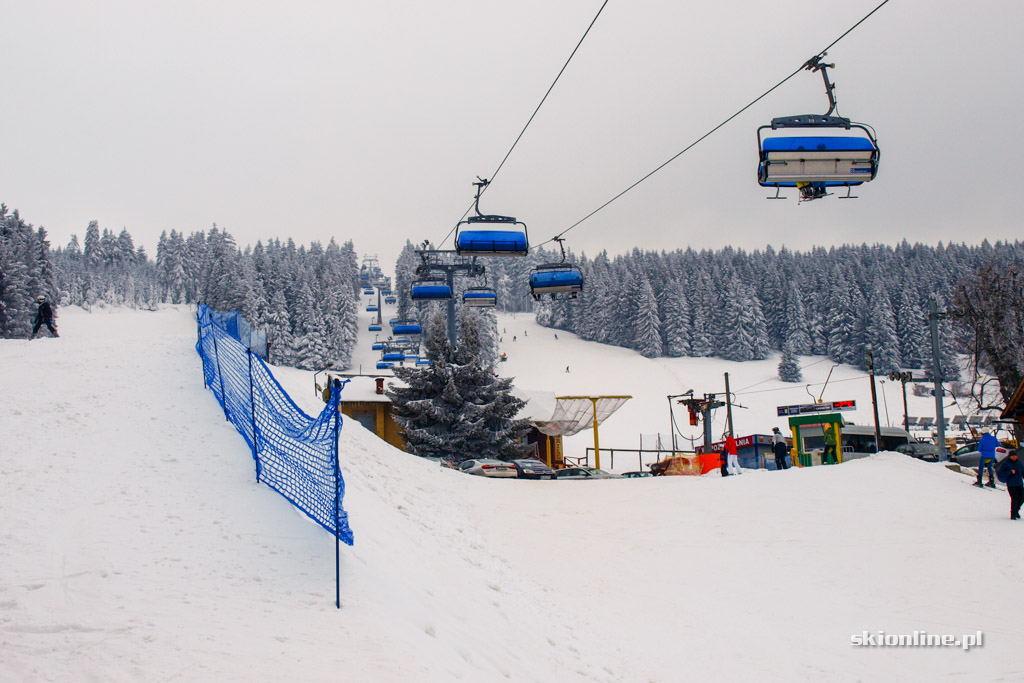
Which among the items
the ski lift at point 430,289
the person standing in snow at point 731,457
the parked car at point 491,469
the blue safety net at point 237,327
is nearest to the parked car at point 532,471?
the parked car at point 491,469

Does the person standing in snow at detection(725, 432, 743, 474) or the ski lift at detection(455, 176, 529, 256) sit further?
the person standing in snow at detection(725, 432, 743, 474)

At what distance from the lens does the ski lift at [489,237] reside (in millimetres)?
15188

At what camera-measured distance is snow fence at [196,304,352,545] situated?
23.2ft

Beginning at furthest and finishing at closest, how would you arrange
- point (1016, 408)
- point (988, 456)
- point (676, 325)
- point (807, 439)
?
point (676, 325)
point (807, 439)
point (1016, 408)
point (988, 456)

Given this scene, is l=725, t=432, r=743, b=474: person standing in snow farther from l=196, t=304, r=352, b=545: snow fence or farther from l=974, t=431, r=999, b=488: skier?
l=196, t=304, r=352, b=545: snow fence

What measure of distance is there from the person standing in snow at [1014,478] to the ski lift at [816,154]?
775 cm

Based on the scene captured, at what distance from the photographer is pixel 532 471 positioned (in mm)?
24547

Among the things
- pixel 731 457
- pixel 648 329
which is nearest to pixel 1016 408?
pixel 731 457

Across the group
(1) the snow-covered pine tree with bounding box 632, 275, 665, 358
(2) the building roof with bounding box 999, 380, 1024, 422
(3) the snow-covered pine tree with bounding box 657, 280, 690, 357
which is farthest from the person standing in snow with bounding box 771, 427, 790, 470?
(3) the snow-covered pine tree with bounding box 657, 280, 690, 357

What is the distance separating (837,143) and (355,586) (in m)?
8.95

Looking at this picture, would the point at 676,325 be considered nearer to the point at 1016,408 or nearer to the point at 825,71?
the point at 1016,408

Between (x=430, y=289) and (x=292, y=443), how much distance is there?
19302mm

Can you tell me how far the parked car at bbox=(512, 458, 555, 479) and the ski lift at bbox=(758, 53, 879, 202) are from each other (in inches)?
632

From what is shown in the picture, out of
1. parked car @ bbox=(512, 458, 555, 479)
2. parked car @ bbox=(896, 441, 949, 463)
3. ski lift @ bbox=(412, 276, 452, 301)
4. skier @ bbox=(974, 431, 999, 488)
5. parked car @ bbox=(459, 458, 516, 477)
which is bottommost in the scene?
parked car @ bbox=(896, 441, 949, 463)
